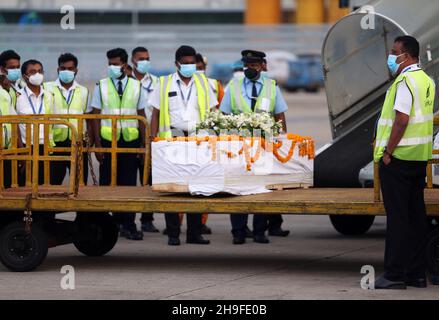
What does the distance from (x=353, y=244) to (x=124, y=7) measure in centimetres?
7435

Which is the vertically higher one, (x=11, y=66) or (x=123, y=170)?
(x=11, y=66)

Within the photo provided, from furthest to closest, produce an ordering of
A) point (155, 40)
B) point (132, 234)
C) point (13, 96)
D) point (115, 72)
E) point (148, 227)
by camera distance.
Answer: point (155, 40) < point (148, 227) < point (132, 234) < point (115, 72) < point (13, 96)

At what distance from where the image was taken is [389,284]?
34.8 feet

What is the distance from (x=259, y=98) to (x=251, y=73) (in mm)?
282

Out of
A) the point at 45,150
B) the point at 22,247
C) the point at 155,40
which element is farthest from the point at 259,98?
the point at 155,40

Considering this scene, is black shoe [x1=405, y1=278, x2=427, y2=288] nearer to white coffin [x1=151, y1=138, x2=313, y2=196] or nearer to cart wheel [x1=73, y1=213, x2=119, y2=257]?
white coffin [x1=151, y1=138, x2=313, y2=196]

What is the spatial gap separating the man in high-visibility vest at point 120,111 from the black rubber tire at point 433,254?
4357mm

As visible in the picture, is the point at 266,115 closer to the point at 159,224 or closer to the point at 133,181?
the point at 133,181

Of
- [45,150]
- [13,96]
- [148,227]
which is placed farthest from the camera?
[148,227]

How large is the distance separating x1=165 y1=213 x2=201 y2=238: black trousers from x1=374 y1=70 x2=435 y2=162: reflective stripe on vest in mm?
3778

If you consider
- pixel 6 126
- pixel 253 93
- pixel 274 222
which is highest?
pixel 253 93

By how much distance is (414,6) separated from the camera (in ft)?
45.1

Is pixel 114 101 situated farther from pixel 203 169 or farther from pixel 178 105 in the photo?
pixel 203 169
